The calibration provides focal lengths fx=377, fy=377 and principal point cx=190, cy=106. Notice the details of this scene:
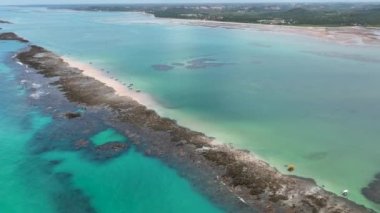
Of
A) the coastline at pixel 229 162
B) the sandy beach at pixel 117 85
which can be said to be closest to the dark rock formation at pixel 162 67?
the sandy beach at pixel 117 85

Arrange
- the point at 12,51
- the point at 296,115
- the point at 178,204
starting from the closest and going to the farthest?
the point at 178,204, the point at 296,115, the point at 12,51

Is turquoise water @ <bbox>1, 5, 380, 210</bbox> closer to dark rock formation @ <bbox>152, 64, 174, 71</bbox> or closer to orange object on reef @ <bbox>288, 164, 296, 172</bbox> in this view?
orange object on reef @ <bbox>288, 164, 296, 172</bbox>

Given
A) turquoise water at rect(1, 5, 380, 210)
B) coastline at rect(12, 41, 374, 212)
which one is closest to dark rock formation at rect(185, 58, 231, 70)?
turquoise water at rect(1, 5, 380, 210)

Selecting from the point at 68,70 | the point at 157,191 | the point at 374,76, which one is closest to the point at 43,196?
the point at 157,191

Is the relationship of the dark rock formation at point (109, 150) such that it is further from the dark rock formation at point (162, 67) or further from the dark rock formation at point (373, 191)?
the dark rock formation at point (162, 67)

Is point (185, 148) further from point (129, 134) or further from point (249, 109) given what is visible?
point (249, 109)

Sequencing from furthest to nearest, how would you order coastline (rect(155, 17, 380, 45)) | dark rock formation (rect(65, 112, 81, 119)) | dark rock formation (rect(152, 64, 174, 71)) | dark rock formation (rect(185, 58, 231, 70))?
coastline (rect(155, 17, 380, 45)) → dark rock formation (rect(185, 58, 231, 70)) → dark rock formation (rect(152, 64, 174, 71)) → dark rock formation (rect(65, 112, 81, 119))
